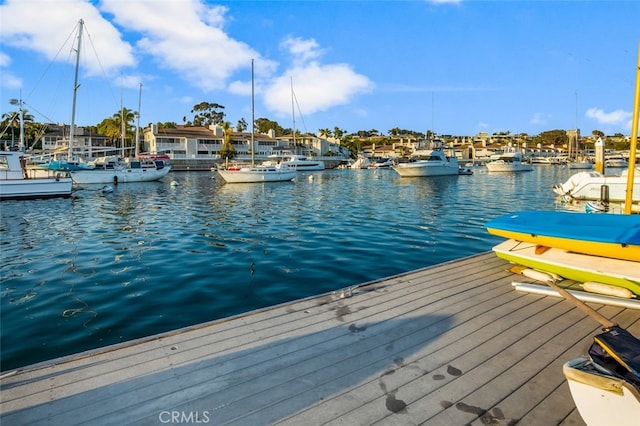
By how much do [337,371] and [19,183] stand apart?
104ft

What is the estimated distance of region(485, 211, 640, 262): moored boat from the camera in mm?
5758

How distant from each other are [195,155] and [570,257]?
8282cm

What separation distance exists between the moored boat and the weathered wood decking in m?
1.19

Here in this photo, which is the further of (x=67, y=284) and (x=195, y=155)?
(x=195, y=155)

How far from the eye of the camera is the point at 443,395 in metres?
3.26

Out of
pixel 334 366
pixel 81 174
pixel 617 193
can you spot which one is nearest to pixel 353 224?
pixel 334 366

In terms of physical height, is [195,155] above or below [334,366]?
above

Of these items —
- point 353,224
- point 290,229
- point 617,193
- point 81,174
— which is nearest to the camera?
point 290,229

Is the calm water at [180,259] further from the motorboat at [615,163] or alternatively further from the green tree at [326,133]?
the green tree at [326,133]

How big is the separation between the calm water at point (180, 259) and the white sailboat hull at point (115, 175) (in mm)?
21025

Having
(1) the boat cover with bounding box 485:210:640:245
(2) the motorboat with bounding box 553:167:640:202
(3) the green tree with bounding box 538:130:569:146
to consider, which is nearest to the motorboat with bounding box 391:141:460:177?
(2) the motorboat with bounding box 553:167:640:202

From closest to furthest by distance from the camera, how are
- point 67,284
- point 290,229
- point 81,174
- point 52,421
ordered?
point 52,421, point 67,284, point 290,229, point 81,174

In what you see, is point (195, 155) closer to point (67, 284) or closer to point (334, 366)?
point (67, 284)

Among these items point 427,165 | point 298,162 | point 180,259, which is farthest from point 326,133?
point 180,259
